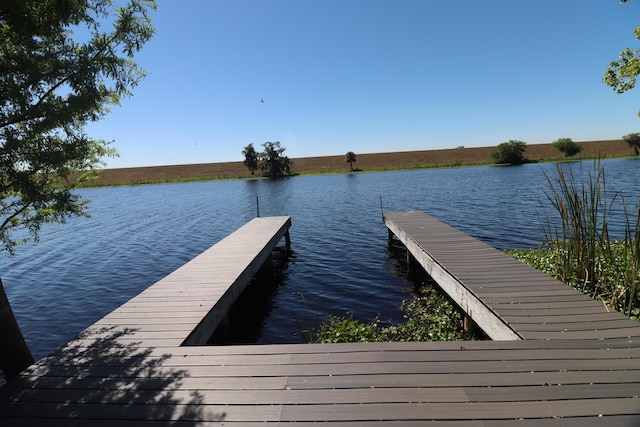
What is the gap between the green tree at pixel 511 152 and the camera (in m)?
68.4

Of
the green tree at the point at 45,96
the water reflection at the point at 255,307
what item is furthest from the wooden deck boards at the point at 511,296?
the green tree at the point at 45,96

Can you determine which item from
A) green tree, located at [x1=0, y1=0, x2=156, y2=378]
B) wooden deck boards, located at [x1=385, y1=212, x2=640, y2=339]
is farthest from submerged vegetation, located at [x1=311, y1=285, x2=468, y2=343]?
green tree, located at [x1=0, y1=0, x2=156, y2=378]

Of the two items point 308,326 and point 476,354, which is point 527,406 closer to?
point 476,354

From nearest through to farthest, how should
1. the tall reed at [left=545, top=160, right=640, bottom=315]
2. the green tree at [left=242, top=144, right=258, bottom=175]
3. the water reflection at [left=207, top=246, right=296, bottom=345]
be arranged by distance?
the tall reed at [left=545, top=160, right=640, bottom=315] → the water reflection at [left=207, top=246, right=296, bottom=345] → the green tree at [left=242, top=144, right=258, bottom=175]

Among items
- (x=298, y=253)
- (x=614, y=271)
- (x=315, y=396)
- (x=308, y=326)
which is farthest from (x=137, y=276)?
(x=614, y=271)

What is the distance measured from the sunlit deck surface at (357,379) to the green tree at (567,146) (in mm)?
86692

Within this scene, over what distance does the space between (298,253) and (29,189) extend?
10.5m

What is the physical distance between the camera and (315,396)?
3381mm

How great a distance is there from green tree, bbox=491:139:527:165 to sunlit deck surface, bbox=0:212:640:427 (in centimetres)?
7489

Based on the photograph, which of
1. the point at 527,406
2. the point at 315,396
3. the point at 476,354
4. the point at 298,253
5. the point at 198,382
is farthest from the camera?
the point at 298,253

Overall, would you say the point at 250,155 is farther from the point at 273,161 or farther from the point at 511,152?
the point at 511,152

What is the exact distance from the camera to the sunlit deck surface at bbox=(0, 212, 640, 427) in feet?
10.1

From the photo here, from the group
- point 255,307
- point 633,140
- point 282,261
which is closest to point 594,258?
point 255,307

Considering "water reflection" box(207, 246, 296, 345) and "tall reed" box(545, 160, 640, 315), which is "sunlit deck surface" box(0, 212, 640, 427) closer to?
"tall reed" box(545, 160, 640, 315)
